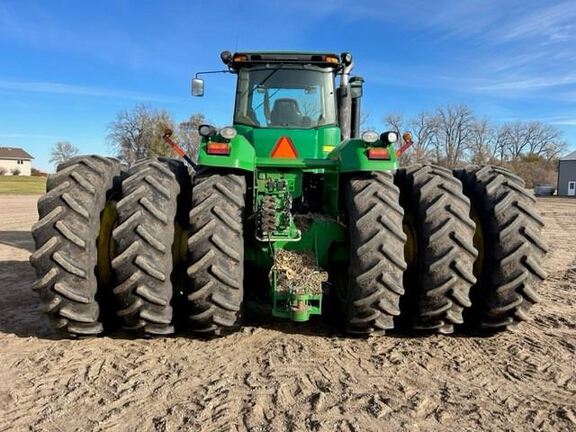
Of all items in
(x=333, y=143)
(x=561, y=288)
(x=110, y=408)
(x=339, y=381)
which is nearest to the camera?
(x=110, y=408)

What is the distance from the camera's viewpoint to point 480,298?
14.8 feet

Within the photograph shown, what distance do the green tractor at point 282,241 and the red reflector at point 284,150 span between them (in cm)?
1

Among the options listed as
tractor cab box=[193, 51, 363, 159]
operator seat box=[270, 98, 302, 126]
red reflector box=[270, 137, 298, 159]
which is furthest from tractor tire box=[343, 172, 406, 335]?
operator seat box=[270, 98, 302, 126]

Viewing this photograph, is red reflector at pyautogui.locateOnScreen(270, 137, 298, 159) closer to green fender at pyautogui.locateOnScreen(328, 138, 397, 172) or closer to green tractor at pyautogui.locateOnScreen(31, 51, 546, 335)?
green tractor at pyautogui.locateOnScreen(31, 51, 546, 335)

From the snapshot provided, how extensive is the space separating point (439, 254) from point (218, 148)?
210 centimetres

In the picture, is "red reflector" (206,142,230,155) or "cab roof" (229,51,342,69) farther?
"cab roof" (229,51,342,69)

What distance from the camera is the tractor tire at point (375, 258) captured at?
399cm

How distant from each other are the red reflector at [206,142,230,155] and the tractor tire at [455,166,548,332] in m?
2.38

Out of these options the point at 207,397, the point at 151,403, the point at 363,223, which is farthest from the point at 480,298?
the point at 151,403

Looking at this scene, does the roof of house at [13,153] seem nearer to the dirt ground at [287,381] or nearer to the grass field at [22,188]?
the grass field at [22,188]

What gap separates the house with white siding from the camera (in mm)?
89512

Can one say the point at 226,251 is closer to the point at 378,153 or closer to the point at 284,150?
the point at 284,150

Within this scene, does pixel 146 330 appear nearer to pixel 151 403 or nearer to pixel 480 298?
pixel 151 403

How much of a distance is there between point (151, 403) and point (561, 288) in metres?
5.93
